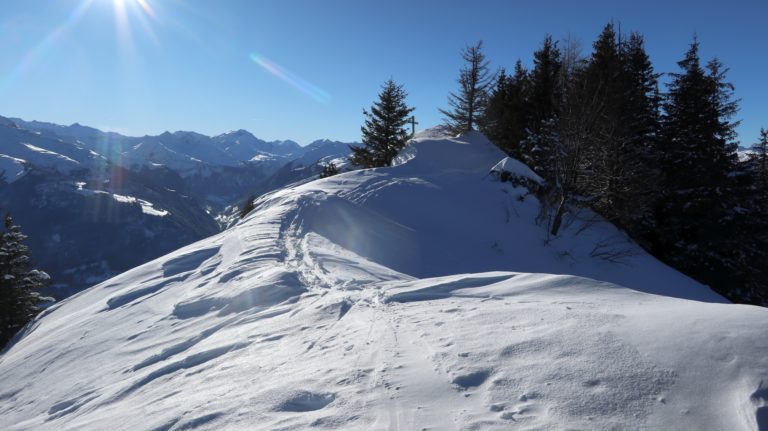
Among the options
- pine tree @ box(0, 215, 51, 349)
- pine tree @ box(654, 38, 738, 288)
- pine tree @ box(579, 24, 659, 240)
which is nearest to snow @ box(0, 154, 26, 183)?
pine tree @ box(0, 215, 51, 349)

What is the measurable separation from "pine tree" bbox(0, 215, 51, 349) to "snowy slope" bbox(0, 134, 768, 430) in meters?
12.3

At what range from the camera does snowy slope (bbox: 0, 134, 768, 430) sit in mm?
2883

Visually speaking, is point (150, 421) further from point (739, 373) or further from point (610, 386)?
point (739, 373)

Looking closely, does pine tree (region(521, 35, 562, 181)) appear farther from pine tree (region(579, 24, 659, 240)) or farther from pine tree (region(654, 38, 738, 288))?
pine tree (region(654, 38, 738, 288))

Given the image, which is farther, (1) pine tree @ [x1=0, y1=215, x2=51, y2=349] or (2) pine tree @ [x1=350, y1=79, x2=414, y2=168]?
(2) pine tree @ [x1=350, y1=79, x2=414, y2=168]

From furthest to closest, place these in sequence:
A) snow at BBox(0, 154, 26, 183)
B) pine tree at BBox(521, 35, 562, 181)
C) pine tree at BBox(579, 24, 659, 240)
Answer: snow at BBox(0, 154, 26, 183), pine tree at BBox(521, 35, 562, 181), pine tree at BBox(579, 24, 659, 240)

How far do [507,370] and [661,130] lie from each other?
2473cm

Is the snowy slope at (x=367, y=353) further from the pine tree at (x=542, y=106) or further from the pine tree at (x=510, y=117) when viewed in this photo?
the pine tree at (x=510, y=117)

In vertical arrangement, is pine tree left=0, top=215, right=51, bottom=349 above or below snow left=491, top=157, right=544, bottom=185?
below

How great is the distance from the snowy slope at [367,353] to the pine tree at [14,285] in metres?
12.3

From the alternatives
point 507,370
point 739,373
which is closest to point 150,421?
point 507,370

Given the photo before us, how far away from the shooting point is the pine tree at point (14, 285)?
18.9m

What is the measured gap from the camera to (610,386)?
9.71ft

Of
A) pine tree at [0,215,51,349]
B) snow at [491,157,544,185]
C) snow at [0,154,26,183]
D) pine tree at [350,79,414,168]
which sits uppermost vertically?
snow at [0,154,26,183]
